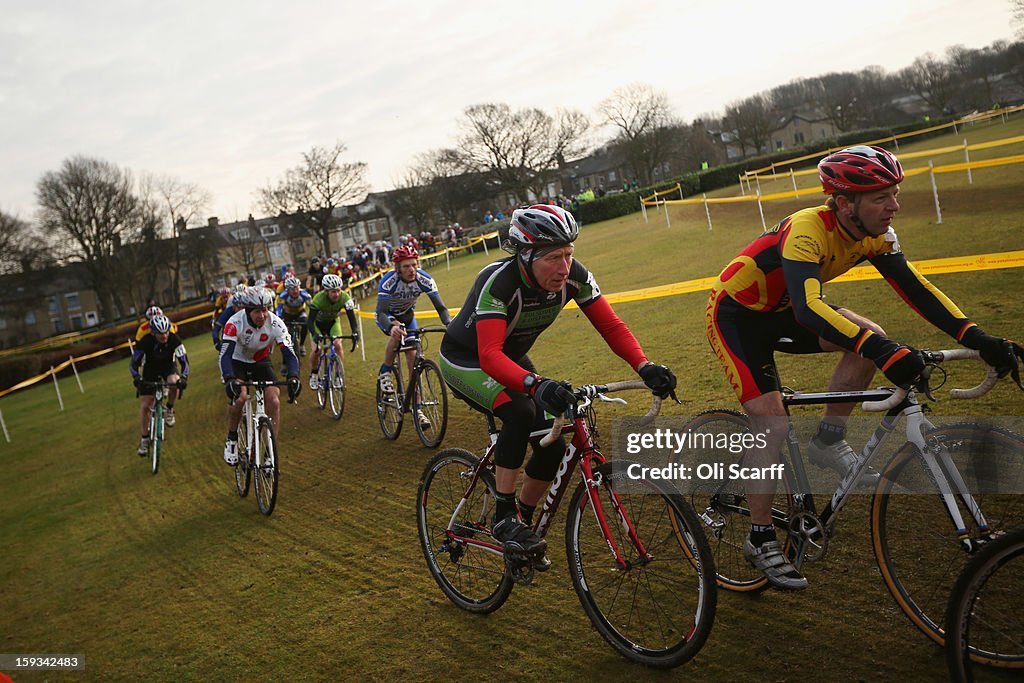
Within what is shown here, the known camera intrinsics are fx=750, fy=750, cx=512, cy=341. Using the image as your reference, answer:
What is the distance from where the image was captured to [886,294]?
12055mm

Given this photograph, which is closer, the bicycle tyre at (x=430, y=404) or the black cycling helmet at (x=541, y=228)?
the black cycling helmet at (x=541, y=228)

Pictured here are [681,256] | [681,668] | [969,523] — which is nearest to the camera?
[969,523]

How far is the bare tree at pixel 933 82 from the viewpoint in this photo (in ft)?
300

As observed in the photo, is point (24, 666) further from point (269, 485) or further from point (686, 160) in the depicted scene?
point (686, 160)

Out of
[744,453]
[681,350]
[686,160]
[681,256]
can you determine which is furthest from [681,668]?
[686,160]

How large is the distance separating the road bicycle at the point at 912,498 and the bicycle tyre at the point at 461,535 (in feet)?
4.53

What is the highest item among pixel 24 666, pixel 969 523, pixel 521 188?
pixel 521 188

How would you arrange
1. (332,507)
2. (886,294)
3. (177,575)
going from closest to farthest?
(177,575), (332,507), (886,294)

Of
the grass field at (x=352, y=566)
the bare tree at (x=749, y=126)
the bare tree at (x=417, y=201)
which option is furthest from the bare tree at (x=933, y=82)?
the grass field at (x=352, y=566)

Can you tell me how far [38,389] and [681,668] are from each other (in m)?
38.1

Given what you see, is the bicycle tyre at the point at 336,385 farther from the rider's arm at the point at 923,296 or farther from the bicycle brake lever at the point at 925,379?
the bicycle brake lever at the point at 925,379

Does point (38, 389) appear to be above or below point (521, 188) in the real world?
below

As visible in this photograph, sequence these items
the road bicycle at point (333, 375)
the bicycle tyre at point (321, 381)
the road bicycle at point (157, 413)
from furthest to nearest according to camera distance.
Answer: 1. the bicycle tyre at point (321, 381)
2. the road bicycle at point (333, 375)
3. the road bicycle at point (157, 413)

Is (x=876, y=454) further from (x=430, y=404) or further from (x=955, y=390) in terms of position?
(x=430, y=404)
